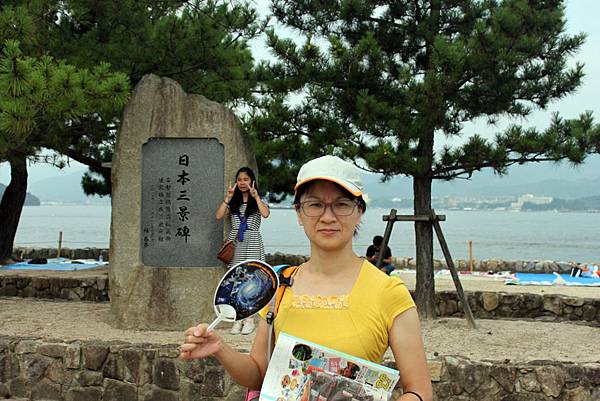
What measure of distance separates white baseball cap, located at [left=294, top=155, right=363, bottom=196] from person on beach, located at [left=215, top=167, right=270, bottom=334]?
3.90 meters

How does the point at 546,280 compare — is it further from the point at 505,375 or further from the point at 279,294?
the point at 279,294

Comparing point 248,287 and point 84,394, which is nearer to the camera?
point 248,287

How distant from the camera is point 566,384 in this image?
4.15m

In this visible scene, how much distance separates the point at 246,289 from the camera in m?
1.44

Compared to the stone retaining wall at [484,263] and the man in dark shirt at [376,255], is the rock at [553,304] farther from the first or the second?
the stone retaining wall at [484,263]

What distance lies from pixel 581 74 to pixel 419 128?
166 cm

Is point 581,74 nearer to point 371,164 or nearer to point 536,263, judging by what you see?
point 371,164

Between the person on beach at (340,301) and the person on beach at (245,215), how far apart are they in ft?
12.7

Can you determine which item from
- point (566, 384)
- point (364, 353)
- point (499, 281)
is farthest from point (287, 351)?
point (499, 281)

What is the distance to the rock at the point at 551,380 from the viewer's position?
4.14 meters

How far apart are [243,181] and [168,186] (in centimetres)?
86

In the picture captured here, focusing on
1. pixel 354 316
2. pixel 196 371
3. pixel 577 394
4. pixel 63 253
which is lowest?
pixel 577 394

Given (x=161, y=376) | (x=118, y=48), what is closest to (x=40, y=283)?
(x=118, y=48)

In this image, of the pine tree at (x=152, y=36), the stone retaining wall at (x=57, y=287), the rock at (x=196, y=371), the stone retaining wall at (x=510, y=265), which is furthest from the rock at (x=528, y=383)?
the stone retaining wall at (x=510, y=265)
